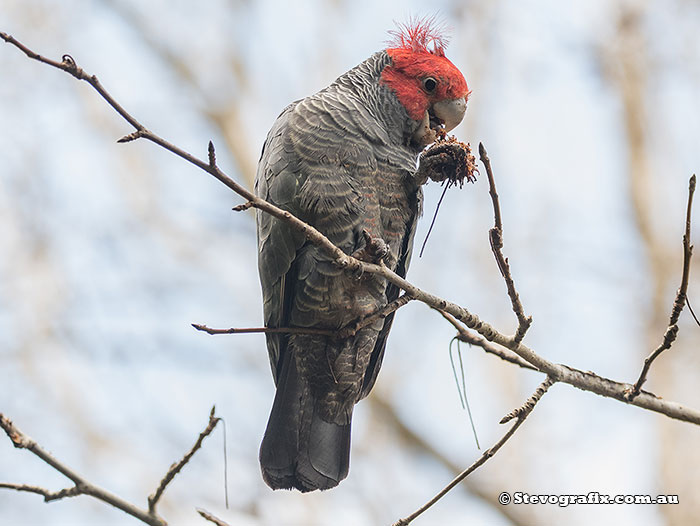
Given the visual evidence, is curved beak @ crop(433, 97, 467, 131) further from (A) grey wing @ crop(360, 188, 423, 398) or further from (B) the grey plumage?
(A) grey wing @ crop(360, 188, 423, 398)

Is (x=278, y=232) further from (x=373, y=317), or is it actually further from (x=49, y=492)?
(x=49, y=492)

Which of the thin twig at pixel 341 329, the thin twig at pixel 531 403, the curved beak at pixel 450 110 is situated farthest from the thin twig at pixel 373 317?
the curved beak at pixel 450 110

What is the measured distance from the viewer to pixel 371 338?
3816 mm

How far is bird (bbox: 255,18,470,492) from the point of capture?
3.50 meters

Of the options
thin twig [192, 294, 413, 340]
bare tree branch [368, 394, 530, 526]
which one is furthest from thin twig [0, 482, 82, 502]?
bare tree branch [368, 394, 530, 526]

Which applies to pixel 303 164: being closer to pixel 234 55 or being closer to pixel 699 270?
pixel 699 270

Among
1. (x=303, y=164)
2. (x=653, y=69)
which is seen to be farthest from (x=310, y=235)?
(x=653, y=69)

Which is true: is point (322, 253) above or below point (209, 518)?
above

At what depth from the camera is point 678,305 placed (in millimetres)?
2609

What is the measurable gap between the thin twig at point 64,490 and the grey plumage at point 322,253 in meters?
1.23

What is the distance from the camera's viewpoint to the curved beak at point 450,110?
398cm

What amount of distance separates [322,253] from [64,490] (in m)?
1.53

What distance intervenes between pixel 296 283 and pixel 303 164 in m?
0.59

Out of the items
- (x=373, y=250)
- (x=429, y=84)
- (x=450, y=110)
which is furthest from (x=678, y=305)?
(x=429, y=84)
